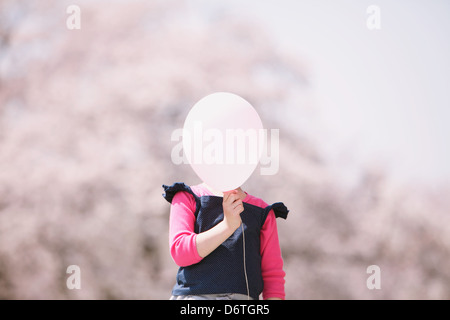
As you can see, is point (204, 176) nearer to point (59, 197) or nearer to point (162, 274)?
point (162, 274)

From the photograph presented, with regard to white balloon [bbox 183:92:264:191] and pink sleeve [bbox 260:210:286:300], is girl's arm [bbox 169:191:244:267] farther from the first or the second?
pink sleeve [bbox 260:210:286:300]

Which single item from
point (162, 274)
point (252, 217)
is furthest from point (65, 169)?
point (252, 217)

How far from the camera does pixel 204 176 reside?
844mm

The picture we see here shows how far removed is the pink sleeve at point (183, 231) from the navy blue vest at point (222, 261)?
0.05 ft

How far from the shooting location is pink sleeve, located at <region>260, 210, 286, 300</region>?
928 mm

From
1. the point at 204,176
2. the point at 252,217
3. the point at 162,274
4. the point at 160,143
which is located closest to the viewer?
the point at 204,176

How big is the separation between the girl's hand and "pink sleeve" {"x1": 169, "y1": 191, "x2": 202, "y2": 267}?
0.25 feet

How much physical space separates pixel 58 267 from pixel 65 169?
1.74 feet

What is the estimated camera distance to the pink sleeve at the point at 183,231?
837 mm
